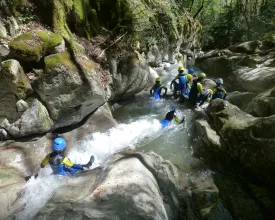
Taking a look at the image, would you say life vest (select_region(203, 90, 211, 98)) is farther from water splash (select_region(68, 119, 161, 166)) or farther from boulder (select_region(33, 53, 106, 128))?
boulder (select_region(33, 53, 106, 128))

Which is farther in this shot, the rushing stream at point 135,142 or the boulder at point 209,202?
the rushing stream at point 135,142

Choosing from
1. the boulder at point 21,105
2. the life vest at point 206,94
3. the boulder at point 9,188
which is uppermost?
the boulder at point 21,105

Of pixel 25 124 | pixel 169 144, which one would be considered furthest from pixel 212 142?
pixel 25 124

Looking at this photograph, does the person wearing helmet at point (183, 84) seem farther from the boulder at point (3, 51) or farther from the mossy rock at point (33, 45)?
the boulder at point (3, 51)

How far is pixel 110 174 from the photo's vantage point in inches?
197

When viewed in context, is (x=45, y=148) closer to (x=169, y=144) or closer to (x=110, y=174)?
(x=110, y=174)

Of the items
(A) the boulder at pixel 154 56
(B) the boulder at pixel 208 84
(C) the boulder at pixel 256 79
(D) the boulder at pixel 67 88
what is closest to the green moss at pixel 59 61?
(D) the boulder at pixel 67 88

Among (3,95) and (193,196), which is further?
(3,95)

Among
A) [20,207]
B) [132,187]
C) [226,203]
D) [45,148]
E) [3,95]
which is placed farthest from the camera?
[45,148]

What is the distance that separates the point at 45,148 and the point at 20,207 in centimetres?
222

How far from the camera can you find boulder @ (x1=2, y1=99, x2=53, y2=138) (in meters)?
6.47

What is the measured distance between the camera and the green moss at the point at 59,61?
650cm

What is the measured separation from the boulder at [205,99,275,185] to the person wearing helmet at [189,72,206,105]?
3.48 m

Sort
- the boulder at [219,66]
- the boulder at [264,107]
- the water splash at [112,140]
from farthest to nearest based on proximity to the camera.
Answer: the boulder at [219,66] → the boulder at [264,107] → the water splash at [112,140]
